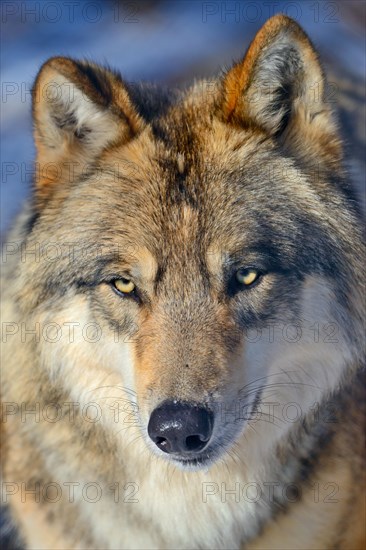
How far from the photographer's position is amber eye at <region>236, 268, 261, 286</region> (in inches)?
99.1

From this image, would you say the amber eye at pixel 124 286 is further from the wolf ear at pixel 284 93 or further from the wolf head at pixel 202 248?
the wolf ear at pixel 284 93

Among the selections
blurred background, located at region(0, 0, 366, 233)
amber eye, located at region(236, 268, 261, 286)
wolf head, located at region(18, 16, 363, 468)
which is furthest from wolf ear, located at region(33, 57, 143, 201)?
blurred background, located at region(0, 0, 366, 233)

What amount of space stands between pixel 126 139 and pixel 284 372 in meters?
1.01

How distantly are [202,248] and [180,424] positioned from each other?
0.59m

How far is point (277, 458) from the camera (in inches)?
116

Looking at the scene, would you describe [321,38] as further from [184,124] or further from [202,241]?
[202,241]

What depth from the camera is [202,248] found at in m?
2.49

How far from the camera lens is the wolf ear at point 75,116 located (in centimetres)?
254

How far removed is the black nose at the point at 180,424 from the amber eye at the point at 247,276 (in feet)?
1.55

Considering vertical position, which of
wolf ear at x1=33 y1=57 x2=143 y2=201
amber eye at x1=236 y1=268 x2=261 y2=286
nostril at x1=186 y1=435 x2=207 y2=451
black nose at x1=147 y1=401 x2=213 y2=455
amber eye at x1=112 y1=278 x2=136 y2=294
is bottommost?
nostril at x1=186 y1=435 x2=207 y2=451

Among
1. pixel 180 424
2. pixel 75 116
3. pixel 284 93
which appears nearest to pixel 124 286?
pixel 180 424

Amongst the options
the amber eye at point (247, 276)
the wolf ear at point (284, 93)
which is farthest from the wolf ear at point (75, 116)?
the amber eye at point (247, 276)

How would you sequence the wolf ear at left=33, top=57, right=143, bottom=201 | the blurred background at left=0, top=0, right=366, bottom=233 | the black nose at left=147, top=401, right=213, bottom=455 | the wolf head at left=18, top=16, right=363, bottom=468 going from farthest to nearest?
1. the blurred background at left=0, top=0, right=366, bottom=233
2. the wolf ear at left=33, top=57, right=143, bottom=201
3. the wolf head at left=18, top=16, right=363, bottom=468
4. the black nose at left=147, top=401, right=213, bottom=455

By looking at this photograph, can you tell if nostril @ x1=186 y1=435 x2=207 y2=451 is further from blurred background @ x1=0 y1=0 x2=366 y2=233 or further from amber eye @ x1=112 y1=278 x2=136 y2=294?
blurred background @ x1=0 y1=0 x2=366 y2=233
